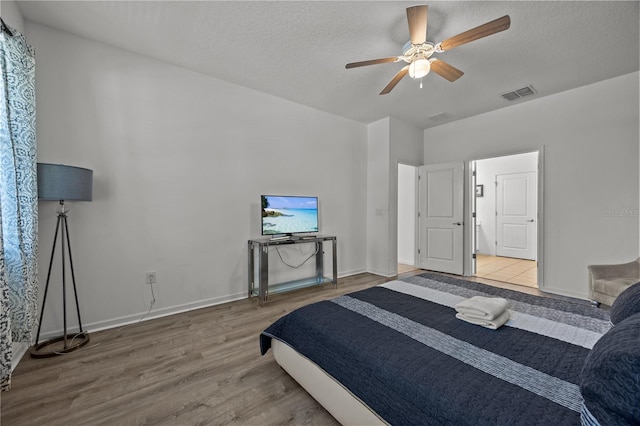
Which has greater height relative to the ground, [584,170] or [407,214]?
[584,170]

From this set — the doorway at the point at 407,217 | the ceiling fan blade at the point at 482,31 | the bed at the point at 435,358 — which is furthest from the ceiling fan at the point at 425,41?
the doorway at the point at 407,217

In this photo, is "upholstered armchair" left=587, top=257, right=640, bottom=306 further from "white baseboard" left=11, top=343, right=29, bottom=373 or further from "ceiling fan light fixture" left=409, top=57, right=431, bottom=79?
"white baseboard" left=11, top=343, right=29, bottom=373

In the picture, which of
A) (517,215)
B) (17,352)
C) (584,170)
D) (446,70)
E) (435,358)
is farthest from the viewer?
(517,215)

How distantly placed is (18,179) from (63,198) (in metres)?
0.27

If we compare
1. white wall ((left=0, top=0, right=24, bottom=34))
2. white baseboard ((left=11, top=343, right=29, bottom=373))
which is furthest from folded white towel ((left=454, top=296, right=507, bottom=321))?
white wall ((left=0, top=0, right=24, bottom=34))

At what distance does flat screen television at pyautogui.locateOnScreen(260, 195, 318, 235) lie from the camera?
3.50m

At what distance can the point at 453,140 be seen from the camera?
4855mm

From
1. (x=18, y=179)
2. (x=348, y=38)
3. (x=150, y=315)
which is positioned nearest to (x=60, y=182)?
(x=18, y=179)

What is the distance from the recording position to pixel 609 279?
109 inches

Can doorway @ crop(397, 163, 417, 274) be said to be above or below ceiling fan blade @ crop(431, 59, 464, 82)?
below

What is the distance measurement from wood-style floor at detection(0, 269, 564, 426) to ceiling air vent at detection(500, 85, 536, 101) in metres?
4.27

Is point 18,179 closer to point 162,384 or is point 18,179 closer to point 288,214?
point 162,384

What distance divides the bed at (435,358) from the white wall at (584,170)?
235 centimetres

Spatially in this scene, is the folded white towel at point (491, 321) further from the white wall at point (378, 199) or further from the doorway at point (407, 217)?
the doorway at point (407, 217)
